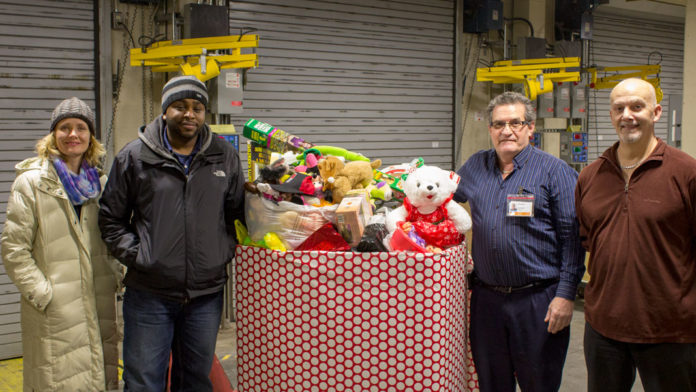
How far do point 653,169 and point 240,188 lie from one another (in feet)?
5.53

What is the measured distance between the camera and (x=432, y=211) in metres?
2.49

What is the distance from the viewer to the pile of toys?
238 cm

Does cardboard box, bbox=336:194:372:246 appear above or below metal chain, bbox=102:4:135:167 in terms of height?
below

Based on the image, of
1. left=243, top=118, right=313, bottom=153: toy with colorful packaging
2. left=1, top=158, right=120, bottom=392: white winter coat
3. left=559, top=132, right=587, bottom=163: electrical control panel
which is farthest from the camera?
left=559, top=132, right=587, bottom=163: electrical control panel

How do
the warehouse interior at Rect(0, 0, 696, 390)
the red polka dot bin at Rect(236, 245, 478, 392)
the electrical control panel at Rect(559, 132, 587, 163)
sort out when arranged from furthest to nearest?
1. the electrical control panel at Rect(559, 132, 587, 163)
2. the warehouse interior at Rect(0, 0, 696, 390)
3. the red polka dot bin at Rect(236, 245, 478, 392)

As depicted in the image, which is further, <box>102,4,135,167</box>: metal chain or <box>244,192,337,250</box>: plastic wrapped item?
<box>102,4,135,167</box>: metal chain

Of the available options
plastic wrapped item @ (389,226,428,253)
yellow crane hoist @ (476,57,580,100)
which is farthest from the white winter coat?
yellow crane hoist @ (476,57,580,100)

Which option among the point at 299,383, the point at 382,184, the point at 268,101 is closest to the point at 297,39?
the point at 268,101

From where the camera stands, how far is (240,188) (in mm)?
2613

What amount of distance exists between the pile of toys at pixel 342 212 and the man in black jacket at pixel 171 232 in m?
0.18

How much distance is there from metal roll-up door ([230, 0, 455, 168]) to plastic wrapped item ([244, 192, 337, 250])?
3.16m

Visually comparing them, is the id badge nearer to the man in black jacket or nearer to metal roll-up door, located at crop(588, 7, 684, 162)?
the man in black jacket

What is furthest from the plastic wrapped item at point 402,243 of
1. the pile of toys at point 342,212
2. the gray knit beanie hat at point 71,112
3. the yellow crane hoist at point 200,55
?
the yellow crane hoist at point 200,55

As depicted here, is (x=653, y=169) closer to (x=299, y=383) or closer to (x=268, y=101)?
(x=299, y=383)
